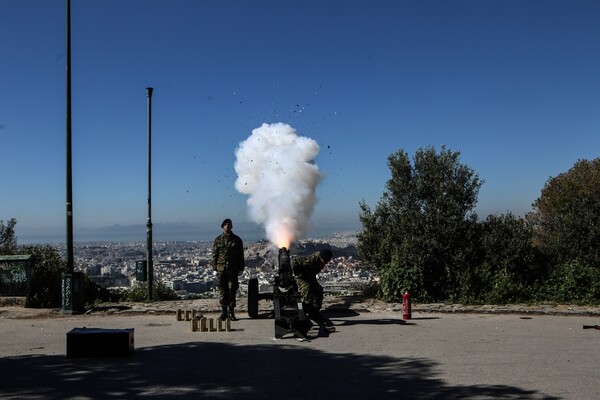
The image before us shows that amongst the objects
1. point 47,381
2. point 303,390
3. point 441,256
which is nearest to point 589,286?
point 441,256

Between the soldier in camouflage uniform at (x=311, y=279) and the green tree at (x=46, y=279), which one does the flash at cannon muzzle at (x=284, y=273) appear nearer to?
the soldier in camouflage uniform at (x=311, y=279)

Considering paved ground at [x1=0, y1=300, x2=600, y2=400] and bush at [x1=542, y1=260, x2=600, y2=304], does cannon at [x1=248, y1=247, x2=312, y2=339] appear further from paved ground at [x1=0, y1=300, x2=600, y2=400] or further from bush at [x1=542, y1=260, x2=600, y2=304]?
bush at [x1=542, y1=260, x2=600, y2=304]

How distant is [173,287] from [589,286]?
11770mm

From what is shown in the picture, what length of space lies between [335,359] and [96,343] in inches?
143

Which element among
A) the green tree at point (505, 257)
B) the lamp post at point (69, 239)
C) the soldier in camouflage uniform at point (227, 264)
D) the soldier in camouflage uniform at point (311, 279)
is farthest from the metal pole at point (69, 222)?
the green tree at point (505, 257)

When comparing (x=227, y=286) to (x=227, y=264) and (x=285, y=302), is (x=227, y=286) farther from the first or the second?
(x=285, y=302)

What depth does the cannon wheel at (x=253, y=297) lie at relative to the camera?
515 inches

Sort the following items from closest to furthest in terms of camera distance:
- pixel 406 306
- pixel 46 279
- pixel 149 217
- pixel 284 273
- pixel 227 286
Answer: pixel 284 273 < pixel 406 306 < pixel 227 286 < pixel 46 279 < pixel 149 217

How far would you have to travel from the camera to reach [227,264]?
13.2 m

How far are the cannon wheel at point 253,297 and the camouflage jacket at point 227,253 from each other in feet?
1.54

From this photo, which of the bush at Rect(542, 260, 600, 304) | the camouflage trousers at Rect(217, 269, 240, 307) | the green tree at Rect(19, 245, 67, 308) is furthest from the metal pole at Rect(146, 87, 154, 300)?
the bush at Rect(542, 260, 600, 304)

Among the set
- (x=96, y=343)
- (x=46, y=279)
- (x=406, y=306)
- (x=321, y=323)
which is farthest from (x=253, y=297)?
(x=46, y=279)

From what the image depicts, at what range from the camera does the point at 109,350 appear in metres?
9.27

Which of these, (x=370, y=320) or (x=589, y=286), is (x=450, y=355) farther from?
(x=589, y=286)
